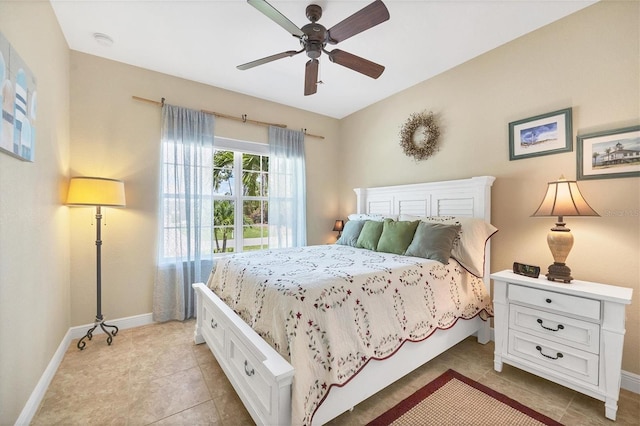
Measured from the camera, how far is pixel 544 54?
7.59 feet

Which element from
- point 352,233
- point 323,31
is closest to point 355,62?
point 323,31

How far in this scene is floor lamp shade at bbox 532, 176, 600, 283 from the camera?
1887 mm

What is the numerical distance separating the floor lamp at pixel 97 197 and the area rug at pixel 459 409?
8.64 ft

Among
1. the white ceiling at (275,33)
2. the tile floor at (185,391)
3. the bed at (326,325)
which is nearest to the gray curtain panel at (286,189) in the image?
the white ceiling at (275,33)

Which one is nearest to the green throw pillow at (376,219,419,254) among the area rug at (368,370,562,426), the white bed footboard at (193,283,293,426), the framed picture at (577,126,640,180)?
the area rug at (368,370,562,426)

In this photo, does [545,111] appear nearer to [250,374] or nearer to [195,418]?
[250,374]

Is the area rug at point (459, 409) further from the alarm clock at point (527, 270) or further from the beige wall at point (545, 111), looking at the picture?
the beige wall at point (545, 111)

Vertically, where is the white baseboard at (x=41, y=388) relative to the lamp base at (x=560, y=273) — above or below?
below

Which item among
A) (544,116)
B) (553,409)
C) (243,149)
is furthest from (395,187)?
(553,409)

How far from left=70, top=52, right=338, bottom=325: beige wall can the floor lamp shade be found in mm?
3629

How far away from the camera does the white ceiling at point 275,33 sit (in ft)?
6.88

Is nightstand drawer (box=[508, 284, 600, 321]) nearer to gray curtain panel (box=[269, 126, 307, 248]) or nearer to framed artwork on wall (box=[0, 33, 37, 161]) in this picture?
gray curtain panel (box=[269, 126, 307, 248])

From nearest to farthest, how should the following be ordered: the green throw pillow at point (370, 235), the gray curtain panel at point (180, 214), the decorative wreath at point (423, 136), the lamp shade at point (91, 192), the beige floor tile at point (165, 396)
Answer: the beige floor tile at point (165, 396), the lamp shade at point (91, 192), the green throw pillow at point (370, 235), the gray curtain panel at point (180, 214), the decorative wreath at point (423, 136)

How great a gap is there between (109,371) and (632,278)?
3.94 meters
